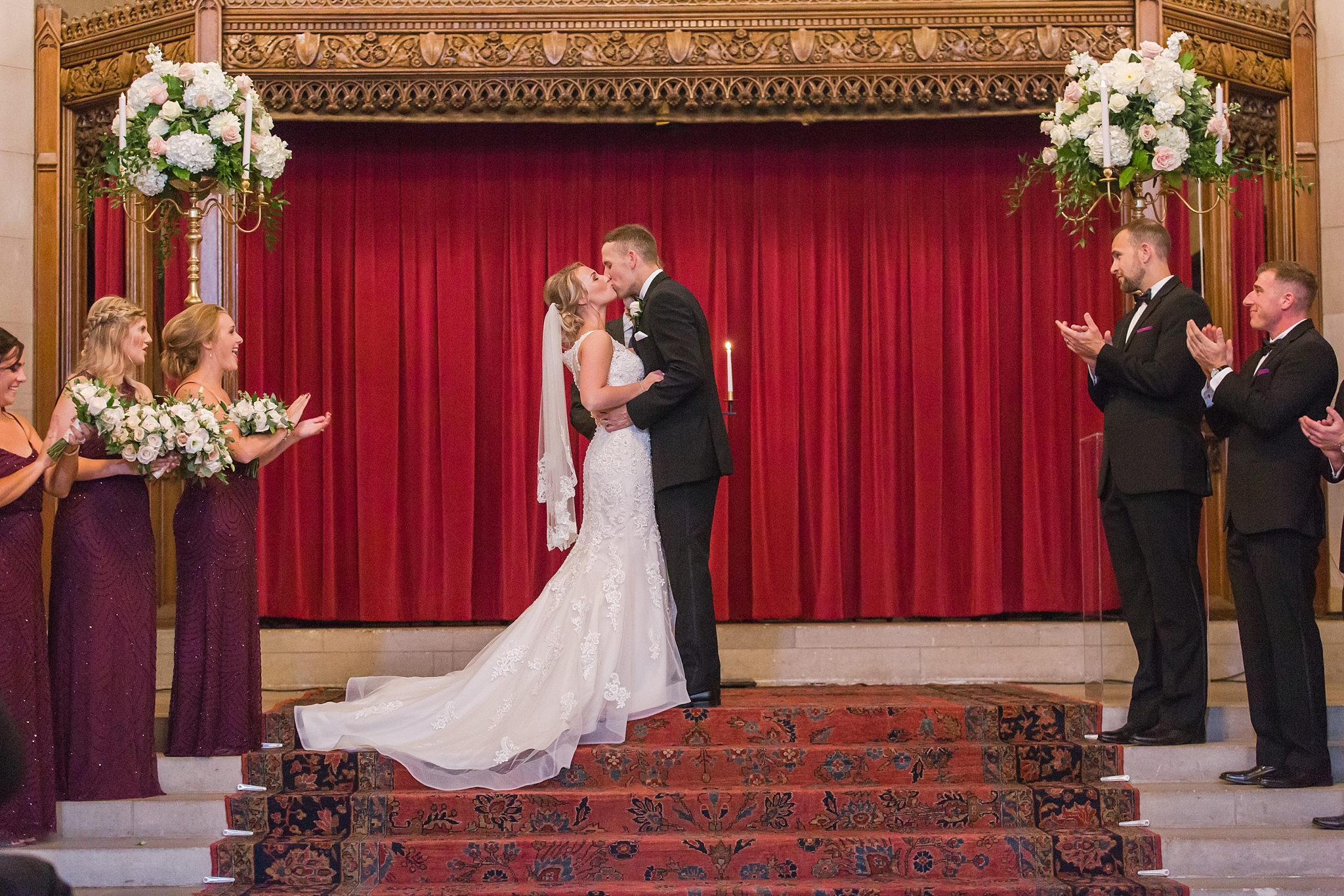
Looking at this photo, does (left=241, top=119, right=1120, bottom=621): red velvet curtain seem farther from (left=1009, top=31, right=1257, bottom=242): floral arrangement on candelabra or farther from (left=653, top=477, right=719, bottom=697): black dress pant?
(left=653, top=477, right=719, bottom=697): black dress pant

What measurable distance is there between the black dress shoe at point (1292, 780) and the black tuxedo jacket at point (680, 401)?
2310 mm

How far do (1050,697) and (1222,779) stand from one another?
0.93 metres

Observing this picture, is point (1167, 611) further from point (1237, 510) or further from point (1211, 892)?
point (1211, 892)

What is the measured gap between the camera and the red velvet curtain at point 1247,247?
7.25 m

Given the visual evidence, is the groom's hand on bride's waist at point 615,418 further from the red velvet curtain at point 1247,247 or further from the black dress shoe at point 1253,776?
the red velvet curtain at point 1247,247

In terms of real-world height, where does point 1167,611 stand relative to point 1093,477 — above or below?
below

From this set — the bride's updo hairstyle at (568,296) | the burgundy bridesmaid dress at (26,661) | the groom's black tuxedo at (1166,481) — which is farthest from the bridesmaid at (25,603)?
the groom's black tuxedo at (1166,481)

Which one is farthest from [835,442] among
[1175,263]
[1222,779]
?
[1222,779]

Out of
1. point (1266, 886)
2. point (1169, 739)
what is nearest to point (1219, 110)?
point (1169, 739)

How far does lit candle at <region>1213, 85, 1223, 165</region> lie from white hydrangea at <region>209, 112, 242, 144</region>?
408 cm

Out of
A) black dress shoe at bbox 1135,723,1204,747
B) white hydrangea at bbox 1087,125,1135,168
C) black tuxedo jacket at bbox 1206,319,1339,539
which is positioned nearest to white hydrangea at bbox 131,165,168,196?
white hydrangea at bbox 1087,125,1135,168

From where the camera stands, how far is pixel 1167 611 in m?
4.84

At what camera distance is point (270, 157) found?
219 inches

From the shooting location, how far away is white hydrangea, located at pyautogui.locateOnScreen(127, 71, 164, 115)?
216 inches
